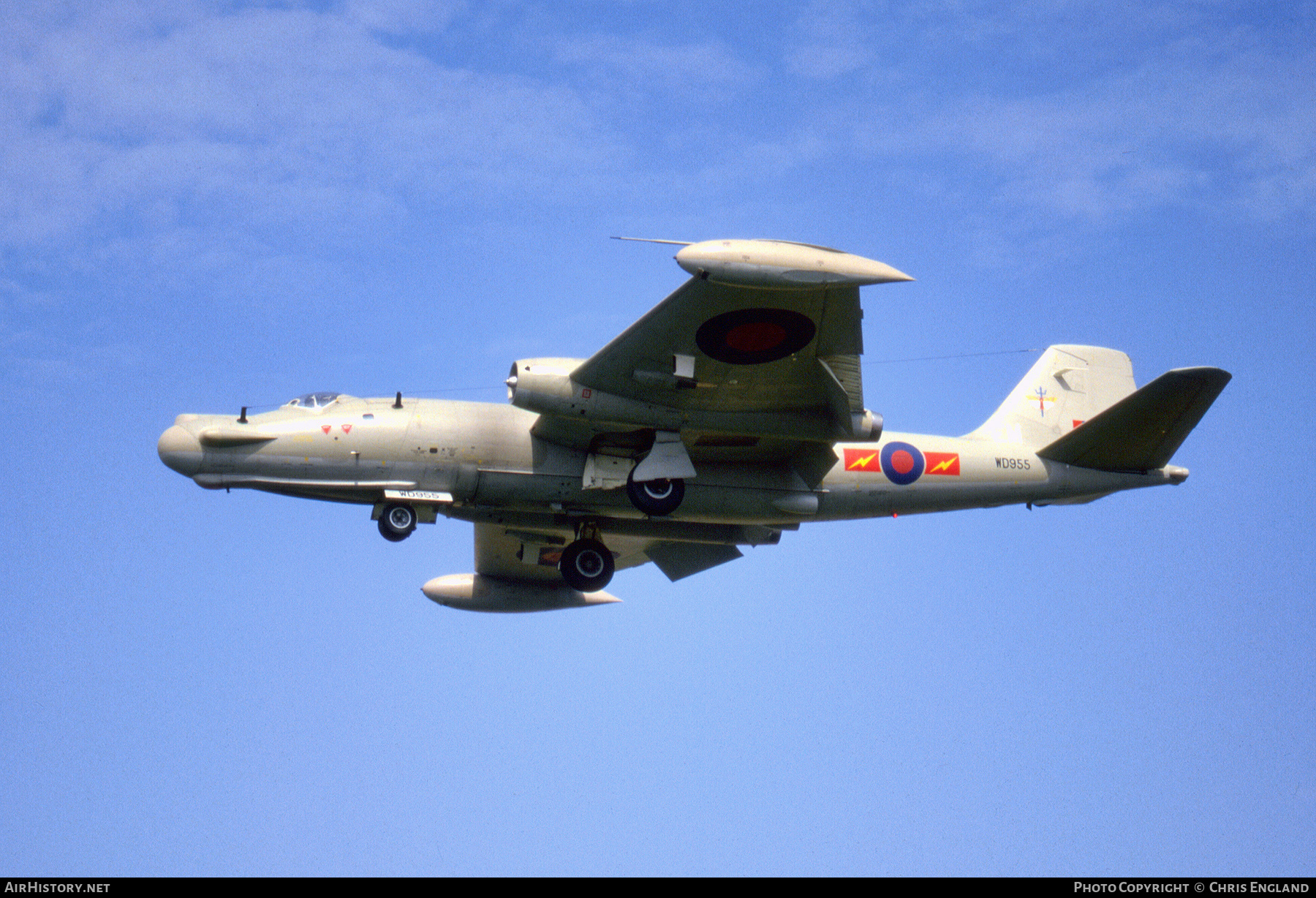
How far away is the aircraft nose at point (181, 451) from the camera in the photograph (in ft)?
73.8

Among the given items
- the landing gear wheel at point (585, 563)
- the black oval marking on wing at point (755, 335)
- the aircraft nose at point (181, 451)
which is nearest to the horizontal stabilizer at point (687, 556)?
the landing gear wheel at point (585, 563)

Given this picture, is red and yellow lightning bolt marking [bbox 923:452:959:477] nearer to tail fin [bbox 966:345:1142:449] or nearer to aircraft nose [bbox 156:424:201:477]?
tail fin [bbox 966:345:1142:449]

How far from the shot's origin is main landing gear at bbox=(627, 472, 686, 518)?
2358 cm

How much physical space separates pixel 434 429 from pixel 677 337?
4.69m

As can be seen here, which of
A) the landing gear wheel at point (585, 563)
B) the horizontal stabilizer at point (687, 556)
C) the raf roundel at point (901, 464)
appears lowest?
the landing gear wheel at point (585, 563)

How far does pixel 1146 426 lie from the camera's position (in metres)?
24.7

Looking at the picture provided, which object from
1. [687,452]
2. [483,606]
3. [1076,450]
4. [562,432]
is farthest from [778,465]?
[483,606]

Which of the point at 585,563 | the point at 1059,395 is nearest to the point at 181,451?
the point at 585,563

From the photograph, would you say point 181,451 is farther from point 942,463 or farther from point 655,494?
point 942,463

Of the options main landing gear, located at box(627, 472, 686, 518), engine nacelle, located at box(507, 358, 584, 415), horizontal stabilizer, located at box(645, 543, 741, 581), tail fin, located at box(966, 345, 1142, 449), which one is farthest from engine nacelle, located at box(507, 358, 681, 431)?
Answer: tail fin, located at box(966, 345, 1142, 449)

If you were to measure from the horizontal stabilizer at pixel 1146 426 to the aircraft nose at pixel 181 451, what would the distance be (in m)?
15.4

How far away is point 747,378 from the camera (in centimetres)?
2220

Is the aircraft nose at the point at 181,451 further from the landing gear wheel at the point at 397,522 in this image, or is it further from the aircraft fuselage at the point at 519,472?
the landing gear wheel at the point at 397,522

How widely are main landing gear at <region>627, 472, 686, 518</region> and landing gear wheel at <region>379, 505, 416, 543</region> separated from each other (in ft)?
12.5
